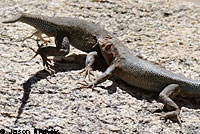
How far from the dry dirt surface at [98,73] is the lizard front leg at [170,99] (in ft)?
0.26

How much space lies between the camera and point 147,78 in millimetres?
3932

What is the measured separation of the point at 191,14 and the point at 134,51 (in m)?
1.49

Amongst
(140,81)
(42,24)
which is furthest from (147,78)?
(42,24)

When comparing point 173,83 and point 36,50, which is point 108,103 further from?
point 36,50

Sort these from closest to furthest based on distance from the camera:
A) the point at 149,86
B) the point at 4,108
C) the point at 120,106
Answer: the point at 4,108 < the point at 120,106 < the point at 149,86

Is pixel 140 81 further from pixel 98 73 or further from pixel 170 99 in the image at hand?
pixel 98 73

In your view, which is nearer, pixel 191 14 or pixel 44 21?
pixel 44 21

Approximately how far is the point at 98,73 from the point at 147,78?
58cm

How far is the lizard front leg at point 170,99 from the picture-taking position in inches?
141

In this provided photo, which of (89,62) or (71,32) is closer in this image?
(89,62)

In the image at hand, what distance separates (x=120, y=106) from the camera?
3.67 metres

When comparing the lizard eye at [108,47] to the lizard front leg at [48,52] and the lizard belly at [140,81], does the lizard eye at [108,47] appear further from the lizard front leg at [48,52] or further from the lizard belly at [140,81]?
the lizard front leg at [48,52]

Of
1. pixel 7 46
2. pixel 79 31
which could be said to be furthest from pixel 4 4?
pixel 79 31

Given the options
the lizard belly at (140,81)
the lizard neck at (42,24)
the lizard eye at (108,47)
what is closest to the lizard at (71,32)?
the lizard neck at (42,24)
